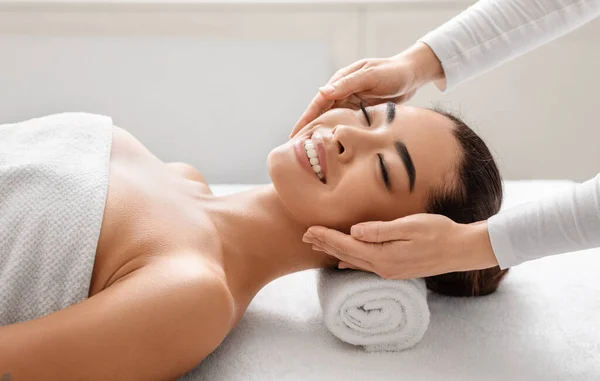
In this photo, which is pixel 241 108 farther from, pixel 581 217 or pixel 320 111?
pixel 581 217

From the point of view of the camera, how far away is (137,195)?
1.45 m

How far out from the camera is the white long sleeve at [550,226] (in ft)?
4.10

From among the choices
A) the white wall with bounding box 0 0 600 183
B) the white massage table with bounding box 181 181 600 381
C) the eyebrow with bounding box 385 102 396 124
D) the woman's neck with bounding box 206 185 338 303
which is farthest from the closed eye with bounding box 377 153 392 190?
the white wall with bounding box 0 0 600 183

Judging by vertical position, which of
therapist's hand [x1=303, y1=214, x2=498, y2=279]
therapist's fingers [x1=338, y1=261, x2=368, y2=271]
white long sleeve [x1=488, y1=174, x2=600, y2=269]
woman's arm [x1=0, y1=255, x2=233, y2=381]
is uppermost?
white long sleeve [x1=488, y1=174, x2=600, y2=269]

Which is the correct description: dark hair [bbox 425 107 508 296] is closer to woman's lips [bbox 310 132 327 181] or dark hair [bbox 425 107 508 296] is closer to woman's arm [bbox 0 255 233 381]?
woman's lips [bbox 310 132 327 181]

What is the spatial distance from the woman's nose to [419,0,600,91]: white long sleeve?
0.36m

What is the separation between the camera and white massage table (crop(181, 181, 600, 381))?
139cm

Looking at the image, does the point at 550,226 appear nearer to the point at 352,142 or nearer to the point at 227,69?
the point at 352,142

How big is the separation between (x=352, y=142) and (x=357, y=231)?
0.21 metres

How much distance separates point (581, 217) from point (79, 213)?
877 mm

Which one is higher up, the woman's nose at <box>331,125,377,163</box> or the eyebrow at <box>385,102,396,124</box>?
the eyebrow at <box>385,102,396,124</box>

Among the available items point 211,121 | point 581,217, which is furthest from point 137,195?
point 211,121

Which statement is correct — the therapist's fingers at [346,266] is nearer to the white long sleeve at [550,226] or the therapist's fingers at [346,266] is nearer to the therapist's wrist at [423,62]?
the white long sleeve at [550,226]

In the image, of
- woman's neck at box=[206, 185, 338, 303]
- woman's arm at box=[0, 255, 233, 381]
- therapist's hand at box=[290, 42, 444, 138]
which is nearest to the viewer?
woman's arm at box=[0, 255, 233, 381]
